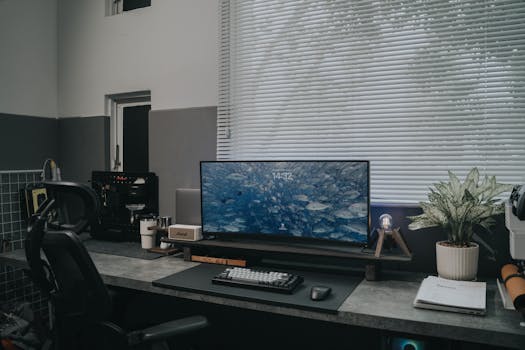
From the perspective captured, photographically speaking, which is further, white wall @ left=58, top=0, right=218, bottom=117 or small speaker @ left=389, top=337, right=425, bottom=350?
white wall @ left=58, top=0, right=218, bottom=117

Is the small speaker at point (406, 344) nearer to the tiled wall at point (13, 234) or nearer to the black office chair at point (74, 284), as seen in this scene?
the black office chair at point (74, 284)

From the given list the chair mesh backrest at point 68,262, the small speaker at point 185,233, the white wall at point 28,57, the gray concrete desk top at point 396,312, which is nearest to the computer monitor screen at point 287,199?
the small speaker at point 185,233

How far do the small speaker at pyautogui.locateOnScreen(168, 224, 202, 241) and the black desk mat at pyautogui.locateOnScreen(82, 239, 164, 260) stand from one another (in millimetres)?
166

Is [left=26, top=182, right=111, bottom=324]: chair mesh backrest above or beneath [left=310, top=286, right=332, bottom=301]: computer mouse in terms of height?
above

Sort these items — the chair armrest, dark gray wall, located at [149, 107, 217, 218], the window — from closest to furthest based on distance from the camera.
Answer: the chair armrest, dark gray wall, located at [149, 107, 217, 218], the window

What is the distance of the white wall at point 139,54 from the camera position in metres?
2.83

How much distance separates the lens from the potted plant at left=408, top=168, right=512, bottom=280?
182 centimetres

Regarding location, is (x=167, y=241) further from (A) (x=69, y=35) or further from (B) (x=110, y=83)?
(A) (x=69, y=35)

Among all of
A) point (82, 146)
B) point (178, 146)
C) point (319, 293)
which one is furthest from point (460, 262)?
point (82, 146)

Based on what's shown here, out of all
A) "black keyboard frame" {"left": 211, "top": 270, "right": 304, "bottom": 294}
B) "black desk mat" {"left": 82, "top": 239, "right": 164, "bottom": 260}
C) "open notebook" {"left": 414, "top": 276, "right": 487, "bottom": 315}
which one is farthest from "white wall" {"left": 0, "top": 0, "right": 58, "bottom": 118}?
"open notebook" {"left": 414, "top": 276, "right": 487, "bottom": 315}

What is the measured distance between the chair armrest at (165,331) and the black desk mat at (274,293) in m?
0.21

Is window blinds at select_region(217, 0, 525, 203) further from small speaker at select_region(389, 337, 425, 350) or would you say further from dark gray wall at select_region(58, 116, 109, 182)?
dark gray wall at select_region(58, 116, 109, 182)

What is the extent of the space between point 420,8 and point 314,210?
1209 mm

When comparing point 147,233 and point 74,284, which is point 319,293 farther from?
point 147,233
